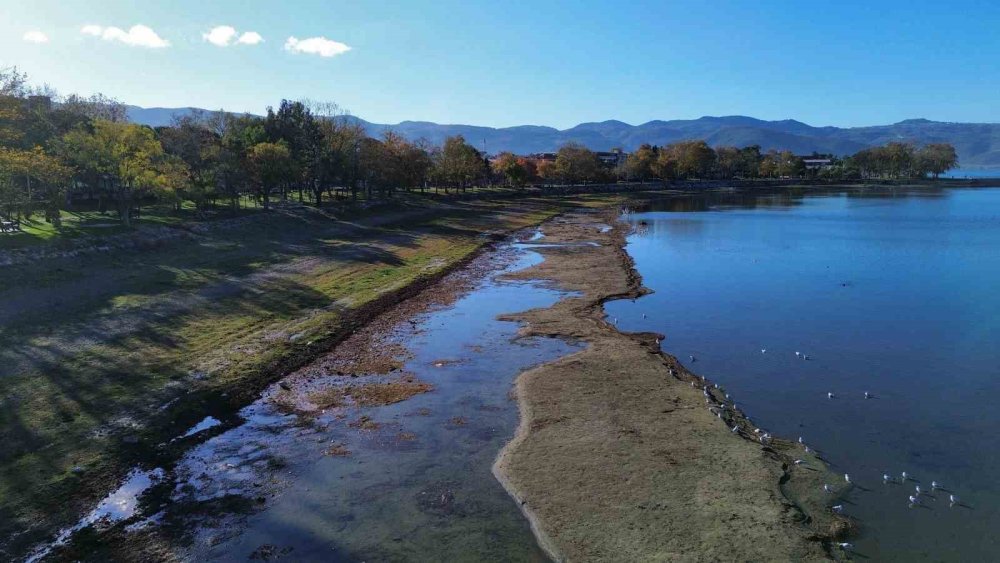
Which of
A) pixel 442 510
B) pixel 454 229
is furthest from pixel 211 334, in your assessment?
pixel 454 229

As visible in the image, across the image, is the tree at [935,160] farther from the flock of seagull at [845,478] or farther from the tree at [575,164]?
the flock of seagull at [845,478]

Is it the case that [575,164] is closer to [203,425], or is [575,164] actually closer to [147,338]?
[147,338]

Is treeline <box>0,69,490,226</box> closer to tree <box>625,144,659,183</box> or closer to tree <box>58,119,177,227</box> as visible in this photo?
tree <box>58,119,177,227</box>

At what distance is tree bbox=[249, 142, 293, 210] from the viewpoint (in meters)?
62.8

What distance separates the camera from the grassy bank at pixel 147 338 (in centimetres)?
1509

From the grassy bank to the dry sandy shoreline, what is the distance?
413 inches

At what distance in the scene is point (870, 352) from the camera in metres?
25.2

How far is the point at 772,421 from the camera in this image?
60.2 feet

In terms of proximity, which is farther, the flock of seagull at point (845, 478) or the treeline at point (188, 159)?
the treeline at point (188, 159)

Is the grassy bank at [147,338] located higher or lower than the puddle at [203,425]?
higher

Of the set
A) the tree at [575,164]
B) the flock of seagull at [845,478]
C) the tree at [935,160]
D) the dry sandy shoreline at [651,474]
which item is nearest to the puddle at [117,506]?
the dry sandy shoreline at [651,474]

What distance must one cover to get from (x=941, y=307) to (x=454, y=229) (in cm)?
4852

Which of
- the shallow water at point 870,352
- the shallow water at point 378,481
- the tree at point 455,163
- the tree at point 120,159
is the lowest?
the shallow water at point 378,481

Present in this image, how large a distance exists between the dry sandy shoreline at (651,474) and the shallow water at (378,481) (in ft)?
2.72
